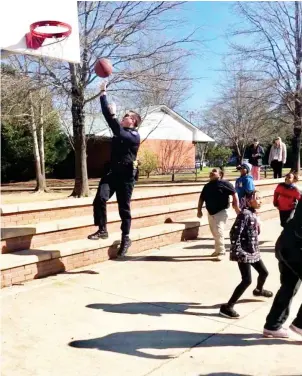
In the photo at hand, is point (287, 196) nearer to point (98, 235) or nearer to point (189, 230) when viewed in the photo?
point (189, 230)

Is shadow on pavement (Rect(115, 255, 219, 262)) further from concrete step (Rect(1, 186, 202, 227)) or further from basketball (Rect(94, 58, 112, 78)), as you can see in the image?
basketball (Rect(94, 58, 112, 78))

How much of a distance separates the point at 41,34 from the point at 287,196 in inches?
181

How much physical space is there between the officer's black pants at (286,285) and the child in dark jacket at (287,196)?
363 cm

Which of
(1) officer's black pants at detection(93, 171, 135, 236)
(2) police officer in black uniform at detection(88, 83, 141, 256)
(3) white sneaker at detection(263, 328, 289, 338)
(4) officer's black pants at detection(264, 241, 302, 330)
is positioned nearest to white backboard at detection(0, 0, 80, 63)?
(2) police officer in black uniform at detection(88, 83, 141, 256)

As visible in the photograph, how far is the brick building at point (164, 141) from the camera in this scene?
29.2m

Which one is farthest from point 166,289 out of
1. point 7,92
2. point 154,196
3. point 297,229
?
point 7,92

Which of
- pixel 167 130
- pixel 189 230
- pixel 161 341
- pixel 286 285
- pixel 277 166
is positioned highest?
pixel 167 130

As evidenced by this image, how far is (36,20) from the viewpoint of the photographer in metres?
4.95

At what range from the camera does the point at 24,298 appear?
14.3 ft

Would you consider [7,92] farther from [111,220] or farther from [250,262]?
[250,262]

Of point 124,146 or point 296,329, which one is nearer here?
point 296,329

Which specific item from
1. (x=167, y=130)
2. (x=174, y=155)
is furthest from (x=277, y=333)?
(x=167, y=130)

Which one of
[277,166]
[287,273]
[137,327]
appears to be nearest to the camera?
[287,273]

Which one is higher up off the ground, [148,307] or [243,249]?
[243,249]
